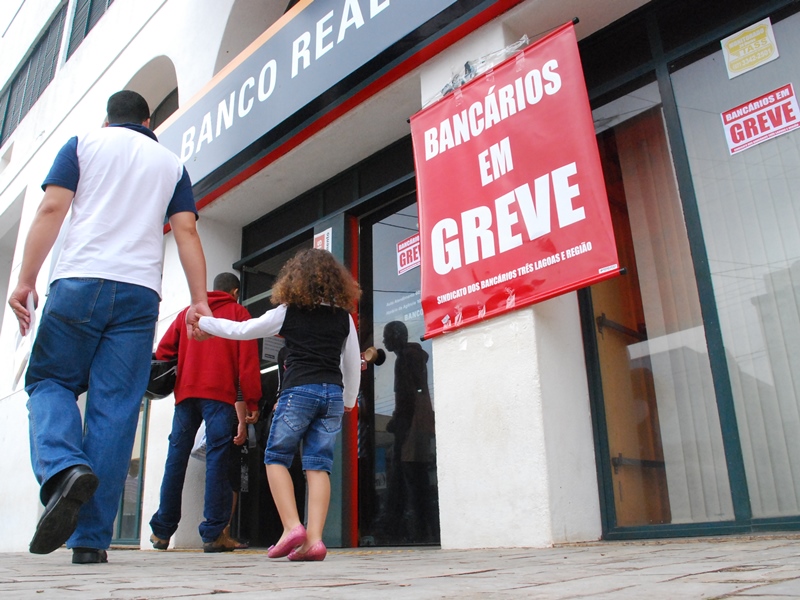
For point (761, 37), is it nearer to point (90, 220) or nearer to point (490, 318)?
point (490, 318)

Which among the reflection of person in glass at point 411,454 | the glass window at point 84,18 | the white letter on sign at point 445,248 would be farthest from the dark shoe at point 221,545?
the glass window at point 84,18

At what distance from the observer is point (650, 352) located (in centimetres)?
342

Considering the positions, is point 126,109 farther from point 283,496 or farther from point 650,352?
point 650,352

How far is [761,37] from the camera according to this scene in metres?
3.24

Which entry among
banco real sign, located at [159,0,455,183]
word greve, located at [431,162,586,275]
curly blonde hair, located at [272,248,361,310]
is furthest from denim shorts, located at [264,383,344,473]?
banco real sign, located at [159,0,455,183]

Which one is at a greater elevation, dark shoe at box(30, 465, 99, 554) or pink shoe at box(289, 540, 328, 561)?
dark shoe at box(30, 465, 99, 554)

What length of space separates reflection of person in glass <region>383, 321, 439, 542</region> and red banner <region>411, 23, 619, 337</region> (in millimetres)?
798

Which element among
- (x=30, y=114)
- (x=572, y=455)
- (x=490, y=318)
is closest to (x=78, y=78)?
(x=30, y=114)

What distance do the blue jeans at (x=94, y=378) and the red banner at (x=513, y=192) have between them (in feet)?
4.92

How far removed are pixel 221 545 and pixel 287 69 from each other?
3.15m

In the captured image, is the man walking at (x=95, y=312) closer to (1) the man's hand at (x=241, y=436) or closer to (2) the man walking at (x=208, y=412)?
(2) the man walking at (x=208, y=412)

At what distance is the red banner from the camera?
3.10 m

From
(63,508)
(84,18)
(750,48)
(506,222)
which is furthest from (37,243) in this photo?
(84,18)

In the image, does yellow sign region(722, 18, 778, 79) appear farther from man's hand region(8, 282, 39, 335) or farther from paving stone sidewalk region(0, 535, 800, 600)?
man's hand region(8, 282, 39, 335)
